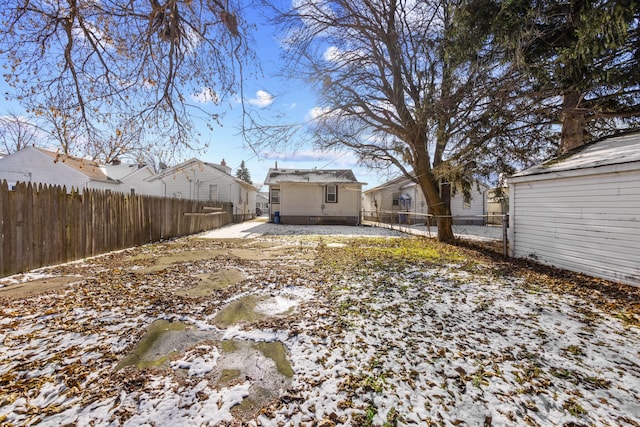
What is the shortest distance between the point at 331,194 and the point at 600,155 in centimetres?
1573

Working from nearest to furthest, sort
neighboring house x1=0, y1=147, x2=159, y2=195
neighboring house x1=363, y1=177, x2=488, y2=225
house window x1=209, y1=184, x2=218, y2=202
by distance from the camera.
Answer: neighboring house x1=0, y1=147, x2=159, y2=195 → neighboring house x1=363, y1=177, x2=488, y2=225 → house window x1=209, y1=184, x2=218, y2=202

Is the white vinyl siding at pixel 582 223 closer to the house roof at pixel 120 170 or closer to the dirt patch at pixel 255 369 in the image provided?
the dirt patch at pixel 255 369

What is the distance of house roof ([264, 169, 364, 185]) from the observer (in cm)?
2016

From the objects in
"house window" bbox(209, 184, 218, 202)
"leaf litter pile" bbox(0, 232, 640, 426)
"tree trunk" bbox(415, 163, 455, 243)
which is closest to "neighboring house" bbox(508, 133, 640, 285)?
"leaf litter pile" bbox(0, 232, 640, 426)

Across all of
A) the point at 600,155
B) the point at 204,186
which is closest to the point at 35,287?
the point at 600,155

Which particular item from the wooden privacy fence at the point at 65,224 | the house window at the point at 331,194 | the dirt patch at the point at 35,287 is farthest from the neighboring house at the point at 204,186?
the dirt patch at the point at 35,287

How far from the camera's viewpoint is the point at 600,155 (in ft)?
19.8

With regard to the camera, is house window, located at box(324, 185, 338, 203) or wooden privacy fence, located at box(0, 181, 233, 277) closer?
wooden privacy fence, located at box(0, 181, 233, 277)

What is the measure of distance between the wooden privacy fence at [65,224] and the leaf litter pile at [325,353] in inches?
25.8

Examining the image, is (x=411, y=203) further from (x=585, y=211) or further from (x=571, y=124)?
(x=585, y=211)

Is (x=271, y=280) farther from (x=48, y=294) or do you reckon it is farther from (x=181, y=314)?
(x=48, y=294)

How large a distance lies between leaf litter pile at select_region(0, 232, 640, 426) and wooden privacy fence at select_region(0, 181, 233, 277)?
0.66m

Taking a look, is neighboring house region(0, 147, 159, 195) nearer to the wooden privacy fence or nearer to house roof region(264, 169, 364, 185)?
house roof region(264, 169, 364, 185)

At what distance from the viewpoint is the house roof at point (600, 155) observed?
5371 mm
